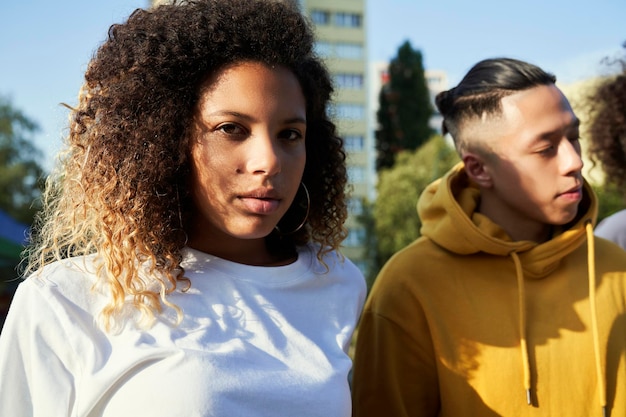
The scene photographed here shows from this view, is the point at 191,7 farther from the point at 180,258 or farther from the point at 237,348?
the point at 237,348

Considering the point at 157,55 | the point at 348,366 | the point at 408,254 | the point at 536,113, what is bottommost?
the point at 348,366

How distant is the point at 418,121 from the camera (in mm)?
33312

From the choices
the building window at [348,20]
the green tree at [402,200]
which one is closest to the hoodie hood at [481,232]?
the green tree at [402,200]

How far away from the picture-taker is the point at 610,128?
3404mm

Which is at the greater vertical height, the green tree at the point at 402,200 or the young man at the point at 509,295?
the young man at the point at 509,295

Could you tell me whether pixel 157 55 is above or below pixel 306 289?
above

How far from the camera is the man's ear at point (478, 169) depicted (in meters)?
2.52

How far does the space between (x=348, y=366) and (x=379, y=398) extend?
55 cm

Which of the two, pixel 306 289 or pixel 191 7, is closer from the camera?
pixel 191 7

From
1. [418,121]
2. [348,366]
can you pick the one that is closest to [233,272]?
[348,366]

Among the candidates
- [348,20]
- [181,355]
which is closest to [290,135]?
[181,355]

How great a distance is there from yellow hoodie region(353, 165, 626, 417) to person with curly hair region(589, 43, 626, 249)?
1051 millimetres

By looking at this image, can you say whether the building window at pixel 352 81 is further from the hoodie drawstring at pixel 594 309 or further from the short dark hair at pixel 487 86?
the hoodie drawstring at pixel 594 309

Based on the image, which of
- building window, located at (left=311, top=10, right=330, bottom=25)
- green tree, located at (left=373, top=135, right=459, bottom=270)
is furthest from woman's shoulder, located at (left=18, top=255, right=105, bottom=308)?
building window, located at (left=311, top=10, right=330, bottom=25)
